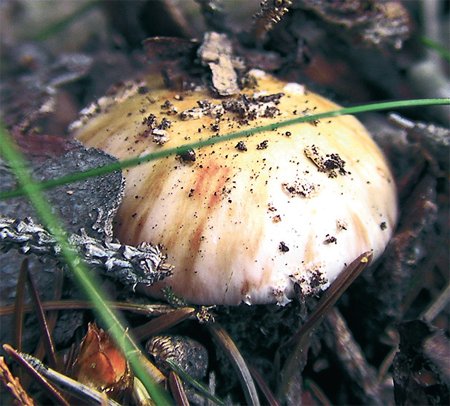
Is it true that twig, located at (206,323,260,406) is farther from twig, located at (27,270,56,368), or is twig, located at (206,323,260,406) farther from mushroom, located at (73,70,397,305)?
twig, located at (27,270,56,368)

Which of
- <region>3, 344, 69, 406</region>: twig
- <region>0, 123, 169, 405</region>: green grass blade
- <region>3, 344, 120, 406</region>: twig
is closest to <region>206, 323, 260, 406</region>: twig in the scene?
<region>0, 123, 169, 405</region>: green grass blade

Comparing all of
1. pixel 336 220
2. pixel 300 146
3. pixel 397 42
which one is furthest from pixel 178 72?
pixel 397 42

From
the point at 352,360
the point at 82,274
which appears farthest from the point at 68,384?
the point at 352,360

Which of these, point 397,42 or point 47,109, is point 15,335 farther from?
point 397,42

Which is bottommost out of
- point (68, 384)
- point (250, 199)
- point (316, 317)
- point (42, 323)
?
point (42, 323)

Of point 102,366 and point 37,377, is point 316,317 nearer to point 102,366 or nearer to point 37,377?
point 102,366
